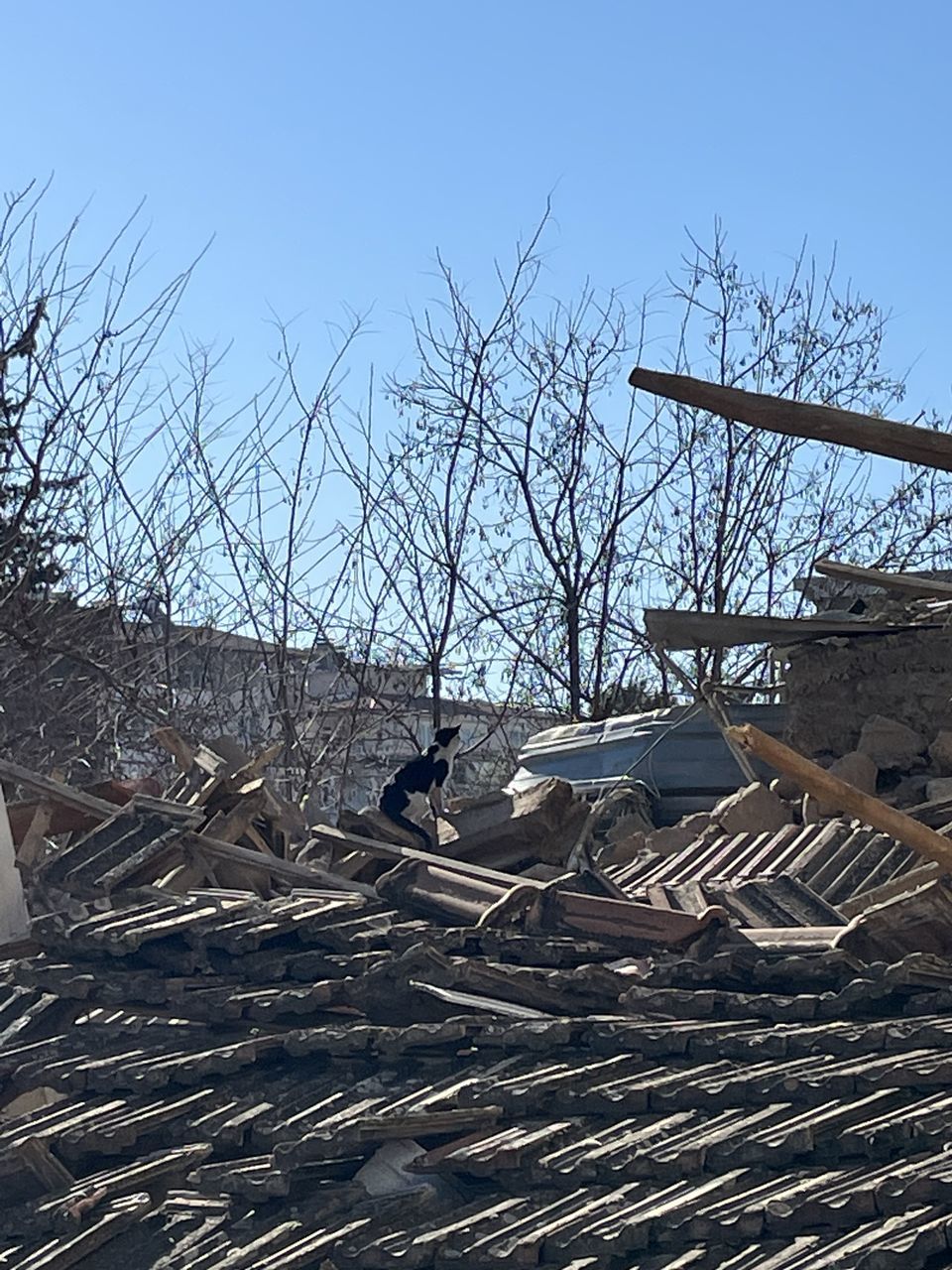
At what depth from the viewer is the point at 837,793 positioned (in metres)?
4.27

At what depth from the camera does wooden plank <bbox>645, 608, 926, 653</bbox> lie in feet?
22.8

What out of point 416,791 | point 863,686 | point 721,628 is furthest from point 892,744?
point 416,791

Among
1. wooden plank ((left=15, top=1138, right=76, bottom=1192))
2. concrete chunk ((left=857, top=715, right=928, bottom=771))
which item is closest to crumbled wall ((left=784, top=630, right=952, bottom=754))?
concrete chunk ((left=857, top=715, right=928, bottom=771))

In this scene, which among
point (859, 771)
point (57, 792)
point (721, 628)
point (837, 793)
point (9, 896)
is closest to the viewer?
point (837, 793)

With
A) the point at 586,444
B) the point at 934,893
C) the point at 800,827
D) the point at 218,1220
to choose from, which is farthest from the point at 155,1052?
the point at 586,444

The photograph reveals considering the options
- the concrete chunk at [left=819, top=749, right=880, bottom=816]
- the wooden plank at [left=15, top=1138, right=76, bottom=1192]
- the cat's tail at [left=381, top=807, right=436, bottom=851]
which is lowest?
the wooden plank at [left=15, top=1138, right=76, bottom=1192]

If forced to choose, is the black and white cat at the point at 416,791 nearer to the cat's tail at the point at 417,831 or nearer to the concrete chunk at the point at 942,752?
the cat's tail at the point at 417,831

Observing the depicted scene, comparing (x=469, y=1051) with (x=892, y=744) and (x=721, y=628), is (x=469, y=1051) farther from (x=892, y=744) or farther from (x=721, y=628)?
(x=892, y=744)

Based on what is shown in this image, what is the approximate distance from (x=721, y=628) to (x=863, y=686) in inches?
72.5

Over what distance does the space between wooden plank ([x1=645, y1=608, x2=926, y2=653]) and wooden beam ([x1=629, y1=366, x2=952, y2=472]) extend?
341 cm

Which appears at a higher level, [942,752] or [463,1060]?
[942,752]

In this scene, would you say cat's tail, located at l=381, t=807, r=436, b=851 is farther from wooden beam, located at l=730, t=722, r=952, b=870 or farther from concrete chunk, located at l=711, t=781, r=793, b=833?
wooden beam, located at l=730, t=722, r=952, b=870

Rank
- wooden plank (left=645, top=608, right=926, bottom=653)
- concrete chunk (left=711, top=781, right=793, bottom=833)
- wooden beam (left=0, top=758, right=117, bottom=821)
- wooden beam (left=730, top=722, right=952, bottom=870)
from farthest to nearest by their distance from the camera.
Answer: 1. concrete chunk (left=711, top=781, right=793, bottom=833)
2. wooden plank (left=645, top=608, right=926, bottom=653)
3. wooden beam (left=0, top=758, right=117, bottom=821)
4. wooden beam (left=730, top=722, right=952, bottom=870)

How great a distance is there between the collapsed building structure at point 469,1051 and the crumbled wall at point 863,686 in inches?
70.4
